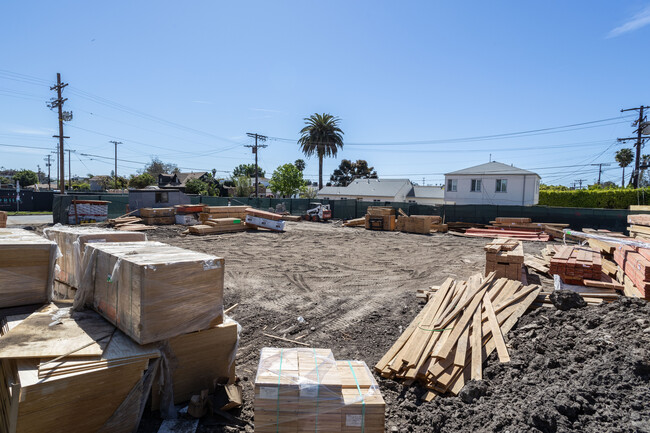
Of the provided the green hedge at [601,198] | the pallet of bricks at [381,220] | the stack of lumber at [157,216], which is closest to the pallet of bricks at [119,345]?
the stack of lumber at [157,216]

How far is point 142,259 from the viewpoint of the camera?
413 centimetres

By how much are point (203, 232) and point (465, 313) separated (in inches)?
661

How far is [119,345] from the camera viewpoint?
393cm

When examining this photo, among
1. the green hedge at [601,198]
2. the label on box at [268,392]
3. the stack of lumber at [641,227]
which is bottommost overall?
the label on box at [268,392]

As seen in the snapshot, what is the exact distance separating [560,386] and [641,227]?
31.7 feet

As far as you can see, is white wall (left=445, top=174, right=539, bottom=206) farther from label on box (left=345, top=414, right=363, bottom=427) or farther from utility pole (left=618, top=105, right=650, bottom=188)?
label on box (left=345, top=414, right=363, bottom=427)

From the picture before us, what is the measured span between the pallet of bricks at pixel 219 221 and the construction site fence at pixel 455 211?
808 cm

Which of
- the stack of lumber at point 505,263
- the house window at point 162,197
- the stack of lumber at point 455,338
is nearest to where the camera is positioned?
the stack of lumber at point 455,338

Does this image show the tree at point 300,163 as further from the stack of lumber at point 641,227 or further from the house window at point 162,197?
the stack of lumber at point 641,227

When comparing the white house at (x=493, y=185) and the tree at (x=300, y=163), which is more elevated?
the tree at (x=300, y=163)

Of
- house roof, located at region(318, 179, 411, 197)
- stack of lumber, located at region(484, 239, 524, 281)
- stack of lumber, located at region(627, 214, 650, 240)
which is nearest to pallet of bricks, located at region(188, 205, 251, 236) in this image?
stack of lumber, located at region(484, 239, 524, 281)

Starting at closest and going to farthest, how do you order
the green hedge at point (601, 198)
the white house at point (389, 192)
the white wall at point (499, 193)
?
the green hedge at point (601, 198)
the white wall at point (499, 193)
the white house at point (389, 192)

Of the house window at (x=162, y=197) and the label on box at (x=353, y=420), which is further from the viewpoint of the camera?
the house window at (x=162, y=197)

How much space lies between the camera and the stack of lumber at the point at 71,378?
3.31 m
